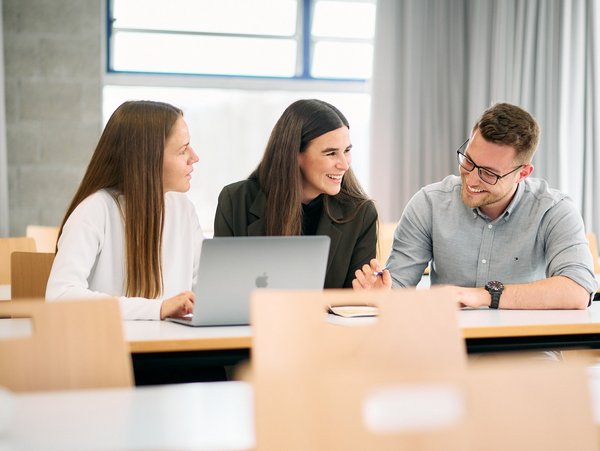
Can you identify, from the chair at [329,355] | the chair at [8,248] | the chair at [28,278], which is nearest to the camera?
the chair at [329,355]

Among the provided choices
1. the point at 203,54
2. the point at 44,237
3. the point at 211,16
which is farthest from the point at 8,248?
the point at 211,16

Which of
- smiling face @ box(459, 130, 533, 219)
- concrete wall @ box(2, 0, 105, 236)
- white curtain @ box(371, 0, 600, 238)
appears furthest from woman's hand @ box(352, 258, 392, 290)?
concrete wall @ box(2, 0, 105, 236)

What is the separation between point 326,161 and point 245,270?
983 millimetres

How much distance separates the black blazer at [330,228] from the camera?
2.84 meters

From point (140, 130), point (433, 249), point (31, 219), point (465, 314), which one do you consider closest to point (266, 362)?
point (465, 314)

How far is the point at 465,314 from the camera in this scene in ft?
7.44

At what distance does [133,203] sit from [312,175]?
699 millimetres

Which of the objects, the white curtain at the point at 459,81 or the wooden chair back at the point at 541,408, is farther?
the white curtain at the point at 459,81

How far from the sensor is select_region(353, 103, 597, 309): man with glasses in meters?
2.54

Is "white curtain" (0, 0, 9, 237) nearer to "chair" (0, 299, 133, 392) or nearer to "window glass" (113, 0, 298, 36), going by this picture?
"window glass" (113, 0, 298, 36)

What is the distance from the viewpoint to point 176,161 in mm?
2521

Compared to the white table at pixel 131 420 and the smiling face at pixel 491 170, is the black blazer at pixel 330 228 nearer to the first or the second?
the smiling face at pixel 491 170

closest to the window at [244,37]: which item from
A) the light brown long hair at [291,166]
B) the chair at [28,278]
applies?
the light brown long hair at [291,166]

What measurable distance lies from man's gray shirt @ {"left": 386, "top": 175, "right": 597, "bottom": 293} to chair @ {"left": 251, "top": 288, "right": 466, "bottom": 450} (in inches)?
47.8
